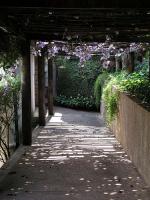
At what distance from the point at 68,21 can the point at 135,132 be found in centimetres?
254

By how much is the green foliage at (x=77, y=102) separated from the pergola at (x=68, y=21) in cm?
1215

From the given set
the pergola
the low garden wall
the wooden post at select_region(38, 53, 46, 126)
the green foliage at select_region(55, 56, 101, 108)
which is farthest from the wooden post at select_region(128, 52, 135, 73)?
the green foliage at select_region(55, 56, 101, 108)

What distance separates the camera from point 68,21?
9516 millimetres

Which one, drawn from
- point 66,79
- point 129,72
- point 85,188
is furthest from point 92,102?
point 85,188

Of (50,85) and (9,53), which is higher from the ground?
(9,53)

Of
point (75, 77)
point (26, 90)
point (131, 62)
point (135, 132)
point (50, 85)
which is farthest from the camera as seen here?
point (75, 77)

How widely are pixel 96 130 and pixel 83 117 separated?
16.1 feet

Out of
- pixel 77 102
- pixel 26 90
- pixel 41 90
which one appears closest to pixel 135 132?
pixel 26 90

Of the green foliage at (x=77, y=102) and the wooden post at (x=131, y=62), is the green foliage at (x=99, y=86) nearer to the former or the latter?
the green foliage at (x=77, y=102)

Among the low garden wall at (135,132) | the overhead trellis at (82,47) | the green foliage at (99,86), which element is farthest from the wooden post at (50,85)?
the low garden wall at (135,132)

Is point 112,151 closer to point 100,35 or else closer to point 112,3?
point 100,35

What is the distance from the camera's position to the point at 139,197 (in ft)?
24.6

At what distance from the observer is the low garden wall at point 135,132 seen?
8.42 meters

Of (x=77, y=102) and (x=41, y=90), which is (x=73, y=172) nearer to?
(x=41, y=90)
